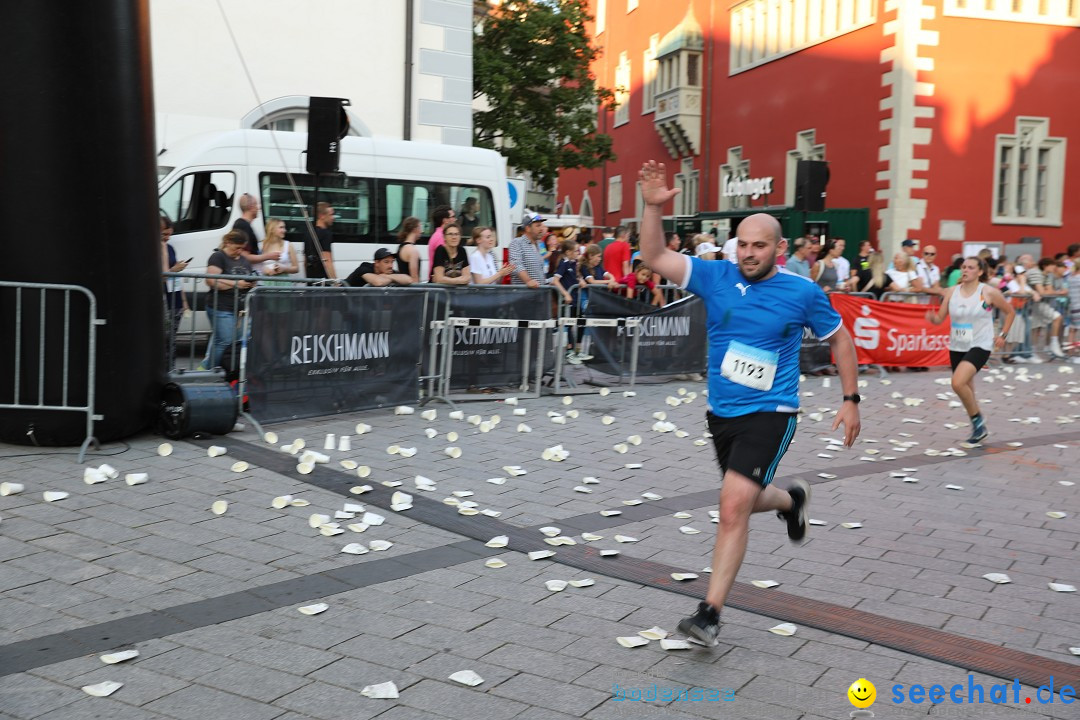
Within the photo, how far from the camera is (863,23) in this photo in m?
26.8

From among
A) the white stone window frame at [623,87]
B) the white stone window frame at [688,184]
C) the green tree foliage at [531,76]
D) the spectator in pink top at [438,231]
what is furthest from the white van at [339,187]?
the white stone window frame at [623,87]

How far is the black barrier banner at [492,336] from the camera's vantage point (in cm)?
1077

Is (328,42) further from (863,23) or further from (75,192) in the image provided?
(863,23)

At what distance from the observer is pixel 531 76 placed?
34.6m

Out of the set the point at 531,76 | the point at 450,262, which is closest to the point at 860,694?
the point at 450,262

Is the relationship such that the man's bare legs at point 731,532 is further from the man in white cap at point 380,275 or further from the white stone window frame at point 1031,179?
the white stone window frame at point 1031,179

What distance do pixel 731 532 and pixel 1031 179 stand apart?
25418 millimetres

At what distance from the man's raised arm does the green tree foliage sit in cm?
2948

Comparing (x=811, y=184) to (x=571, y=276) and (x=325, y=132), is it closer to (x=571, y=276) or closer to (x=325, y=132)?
(x=571, y=276)

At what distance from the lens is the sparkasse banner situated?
15031 mm

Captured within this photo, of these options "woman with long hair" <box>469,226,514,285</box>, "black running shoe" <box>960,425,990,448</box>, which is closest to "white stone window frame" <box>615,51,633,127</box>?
"woman with long hair" <box>469,226,514,285</box>

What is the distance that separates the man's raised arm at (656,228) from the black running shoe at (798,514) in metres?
1.18

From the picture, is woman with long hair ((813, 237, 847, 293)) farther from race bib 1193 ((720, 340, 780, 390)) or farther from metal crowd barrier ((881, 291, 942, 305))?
race bib 1193 ((720, 340, 780, 390))

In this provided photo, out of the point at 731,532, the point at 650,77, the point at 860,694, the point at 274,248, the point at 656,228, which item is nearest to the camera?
the point at 860,694
